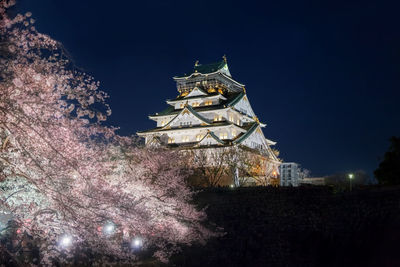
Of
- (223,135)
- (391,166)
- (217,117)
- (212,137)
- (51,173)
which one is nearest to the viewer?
(51,173)

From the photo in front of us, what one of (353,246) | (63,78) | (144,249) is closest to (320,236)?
(353,246)

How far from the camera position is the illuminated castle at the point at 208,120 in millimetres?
35844

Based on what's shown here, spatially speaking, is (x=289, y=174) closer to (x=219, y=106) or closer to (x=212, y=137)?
(x=212, y=137)

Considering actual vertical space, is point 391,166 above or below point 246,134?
below

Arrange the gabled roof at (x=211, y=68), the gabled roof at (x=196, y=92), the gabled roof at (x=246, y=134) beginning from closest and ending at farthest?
the gabled roof at (x=246, y=134) → the gabled roof at (x=196, y=92) → the gabled roof at (x=211, y=68)

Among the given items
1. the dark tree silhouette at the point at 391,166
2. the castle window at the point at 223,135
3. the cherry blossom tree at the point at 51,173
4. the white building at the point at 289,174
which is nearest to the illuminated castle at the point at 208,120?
the castle window at the point at 223,135

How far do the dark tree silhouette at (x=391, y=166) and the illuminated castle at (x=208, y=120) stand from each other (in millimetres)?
12239

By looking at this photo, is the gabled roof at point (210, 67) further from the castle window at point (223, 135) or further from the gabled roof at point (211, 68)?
the castle window at point (223, 135)

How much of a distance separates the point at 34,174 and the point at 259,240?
11.6 m

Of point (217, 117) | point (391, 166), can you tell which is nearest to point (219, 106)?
point (217, 117)

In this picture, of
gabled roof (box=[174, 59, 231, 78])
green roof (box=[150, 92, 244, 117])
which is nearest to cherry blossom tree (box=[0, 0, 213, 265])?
green roof (box=[150, 92, 244, 117])

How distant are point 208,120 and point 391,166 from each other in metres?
18.5

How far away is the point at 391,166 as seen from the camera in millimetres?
22422

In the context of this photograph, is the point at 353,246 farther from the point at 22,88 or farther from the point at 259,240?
the point at 22,88
